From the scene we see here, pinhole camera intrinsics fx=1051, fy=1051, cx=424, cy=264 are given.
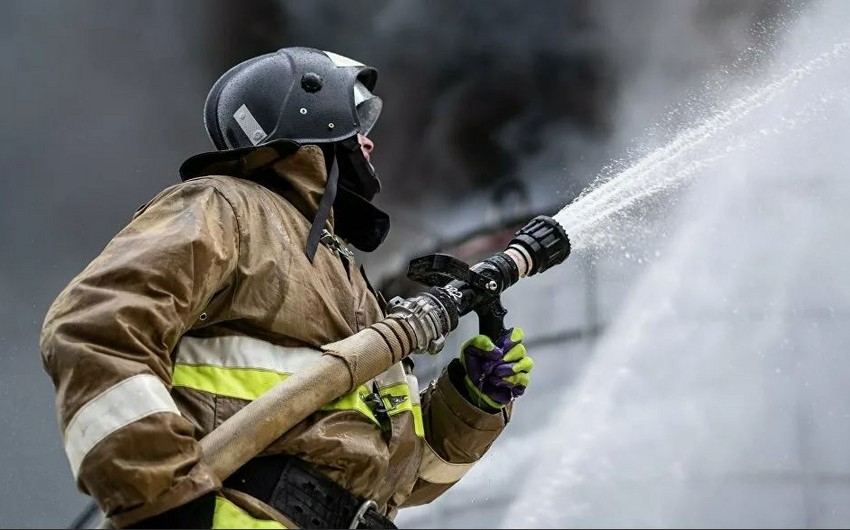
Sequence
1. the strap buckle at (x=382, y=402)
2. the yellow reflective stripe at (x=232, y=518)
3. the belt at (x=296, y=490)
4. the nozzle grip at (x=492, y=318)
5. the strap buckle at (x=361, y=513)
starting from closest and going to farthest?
the yellow reflective stripe at (x=232, y=518) < the belt at (x=296, y=490) < the strap buckle at (x=361, y=513) < the strap buckle at (x=382, y=402) < the nozzle grip at (x=492, y=318)

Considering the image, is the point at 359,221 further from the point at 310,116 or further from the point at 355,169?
the point at 310,116

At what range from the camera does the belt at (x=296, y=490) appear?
7.86 feet

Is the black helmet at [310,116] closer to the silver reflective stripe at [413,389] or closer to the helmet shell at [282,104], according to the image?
the helmet shell at [282,104]

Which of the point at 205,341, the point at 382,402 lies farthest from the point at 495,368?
the point at 205,341

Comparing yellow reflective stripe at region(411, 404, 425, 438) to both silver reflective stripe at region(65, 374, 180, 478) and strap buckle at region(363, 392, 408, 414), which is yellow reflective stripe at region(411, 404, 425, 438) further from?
silver reflective stripe at region(65, 374, 180, 478)

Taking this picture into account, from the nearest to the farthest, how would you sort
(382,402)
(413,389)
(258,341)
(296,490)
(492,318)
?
(296,490)
(258,341)
(382,402)
(413,389)
(492,318)

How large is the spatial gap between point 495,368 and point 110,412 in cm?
132

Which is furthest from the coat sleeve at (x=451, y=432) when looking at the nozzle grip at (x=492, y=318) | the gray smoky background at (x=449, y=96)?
the gray smoky background at (x=449, y=96)

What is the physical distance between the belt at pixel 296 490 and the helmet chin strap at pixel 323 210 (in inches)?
21.8

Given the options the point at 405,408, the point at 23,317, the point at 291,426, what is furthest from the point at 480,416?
the point at 23,317

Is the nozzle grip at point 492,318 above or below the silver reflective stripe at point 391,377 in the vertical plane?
above

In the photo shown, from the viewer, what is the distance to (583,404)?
6465 millimetres

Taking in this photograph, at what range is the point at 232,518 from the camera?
2156 mm

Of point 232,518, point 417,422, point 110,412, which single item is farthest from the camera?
point 417,422
